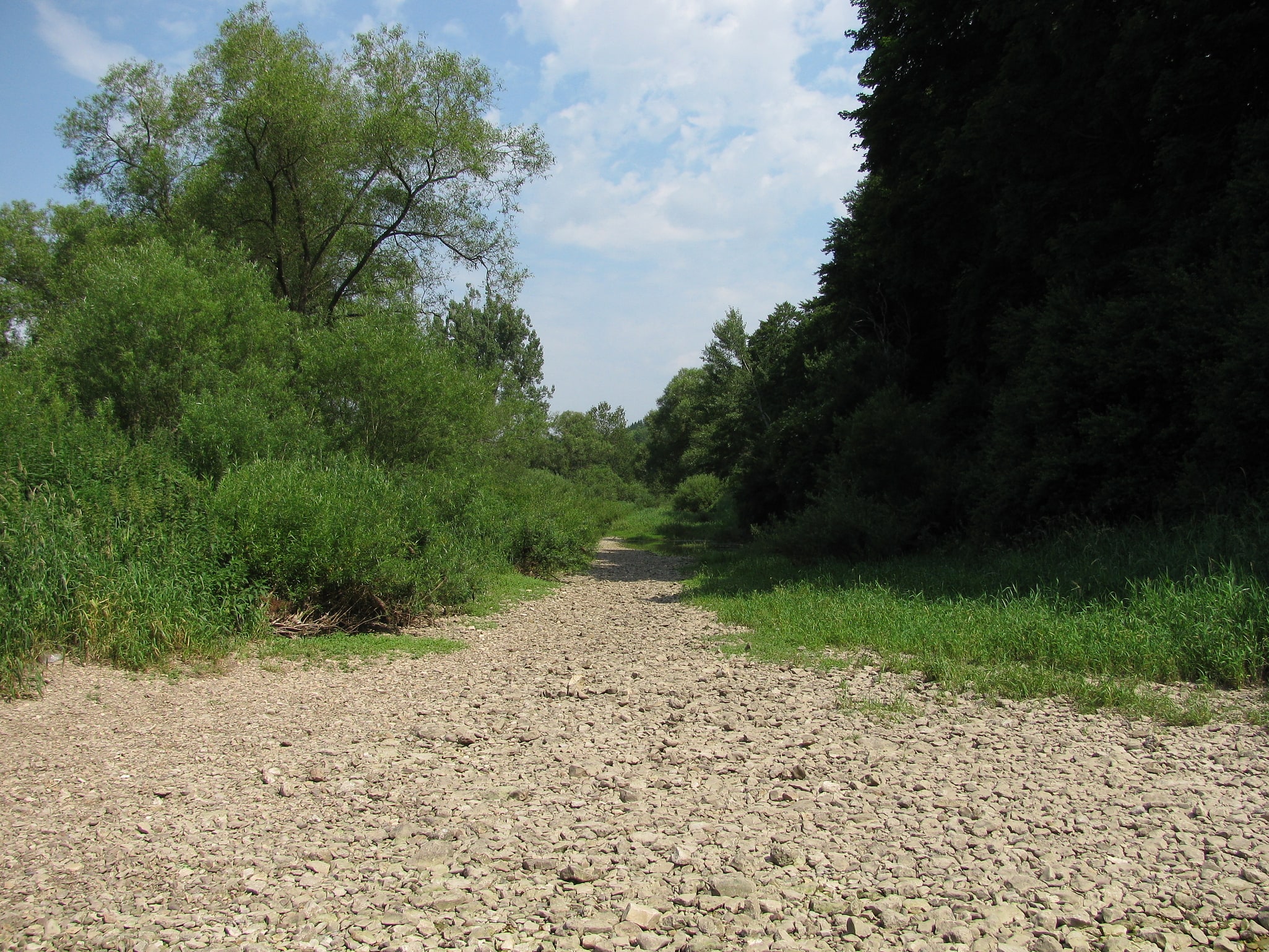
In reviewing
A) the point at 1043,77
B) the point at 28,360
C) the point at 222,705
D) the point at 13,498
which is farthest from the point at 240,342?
the point at 1043,77

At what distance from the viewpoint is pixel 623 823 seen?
14.6ft

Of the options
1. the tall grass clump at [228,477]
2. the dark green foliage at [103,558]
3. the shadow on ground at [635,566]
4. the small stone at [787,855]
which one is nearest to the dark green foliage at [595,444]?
the shadow on ground at [635,566]

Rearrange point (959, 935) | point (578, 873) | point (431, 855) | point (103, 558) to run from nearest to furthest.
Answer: point (959, 935) < point (578, 873) < point (431, 855) < point (103, 558)

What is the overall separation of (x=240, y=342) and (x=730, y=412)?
75.4 feet

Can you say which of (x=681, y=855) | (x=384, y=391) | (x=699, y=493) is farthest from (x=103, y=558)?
A: (x=699, y=493)

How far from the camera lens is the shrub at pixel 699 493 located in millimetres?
50656

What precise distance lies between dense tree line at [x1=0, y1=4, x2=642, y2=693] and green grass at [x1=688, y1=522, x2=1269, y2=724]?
578 cm

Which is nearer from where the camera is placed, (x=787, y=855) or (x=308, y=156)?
(x=787, y=855)

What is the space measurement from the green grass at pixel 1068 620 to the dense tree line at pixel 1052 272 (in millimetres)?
1597

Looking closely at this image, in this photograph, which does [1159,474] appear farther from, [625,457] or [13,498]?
[625,457]

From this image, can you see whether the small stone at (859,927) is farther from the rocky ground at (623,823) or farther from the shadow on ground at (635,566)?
the shadow on ground at (635,566)

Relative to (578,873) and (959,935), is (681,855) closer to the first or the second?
(578,873)

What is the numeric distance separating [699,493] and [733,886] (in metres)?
48.4

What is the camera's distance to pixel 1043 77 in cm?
1441
